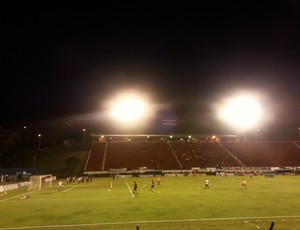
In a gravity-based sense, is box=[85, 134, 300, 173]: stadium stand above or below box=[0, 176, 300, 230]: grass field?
above

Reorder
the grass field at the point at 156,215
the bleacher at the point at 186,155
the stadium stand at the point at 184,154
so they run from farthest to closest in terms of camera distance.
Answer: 1. the bleacher at the point at 186,155
2. the stadium stand at the point at 184,154
3. the grass field at the point at 156,215

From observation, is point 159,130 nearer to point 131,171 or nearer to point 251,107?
point 131,171

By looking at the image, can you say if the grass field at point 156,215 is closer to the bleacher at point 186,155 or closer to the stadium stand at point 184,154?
the stadium stand at point 184,154

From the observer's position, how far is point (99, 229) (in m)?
19.4

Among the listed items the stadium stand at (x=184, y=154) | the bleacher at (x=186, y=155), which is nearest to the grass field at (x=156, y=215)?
the stadium stand at (x=184, y=154)

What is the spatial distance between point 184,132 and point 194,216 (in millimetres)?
119748

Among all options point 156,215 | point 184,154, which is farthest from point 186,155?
point 156,215

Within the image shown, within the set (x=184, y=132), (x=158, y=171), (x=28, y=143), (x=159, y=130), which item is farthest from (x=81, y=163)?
(x=184, y=132)

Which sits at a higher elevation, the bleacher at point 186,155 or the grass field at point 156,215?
the bleacher at point 186,155

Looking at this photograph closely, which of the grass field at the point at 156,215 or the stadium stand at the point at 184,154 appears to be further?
the stadium stand at the point at 184,154

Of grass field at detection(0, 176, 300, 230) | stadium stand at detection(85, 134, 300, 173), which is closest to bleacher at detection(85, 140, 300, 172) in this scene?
stadium stand at detection(85, 134, 300, 173)

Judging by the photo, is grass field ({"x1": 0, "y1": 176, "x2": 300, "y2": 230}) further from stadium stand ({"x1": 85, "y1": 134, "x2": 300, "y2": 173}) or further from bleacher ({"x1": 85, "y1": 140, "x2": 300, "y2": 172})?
bleacher ({"x1": 85, "y1": 140, "x2": 300, "y2": 172})

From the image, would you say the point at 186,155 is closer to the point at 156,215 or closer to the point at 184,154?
the point at 184,154

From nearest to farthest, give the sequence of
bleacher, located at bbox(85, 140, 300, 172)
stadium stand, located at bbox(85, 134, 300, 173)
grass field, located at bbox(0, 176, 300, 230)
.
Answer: grass field, located at bbox(0, 176, 300, 230) → stadium stand, located at bbox(85, 134, 300, 173) → bleacher, located at bbox(85, 140, 300, 172)
